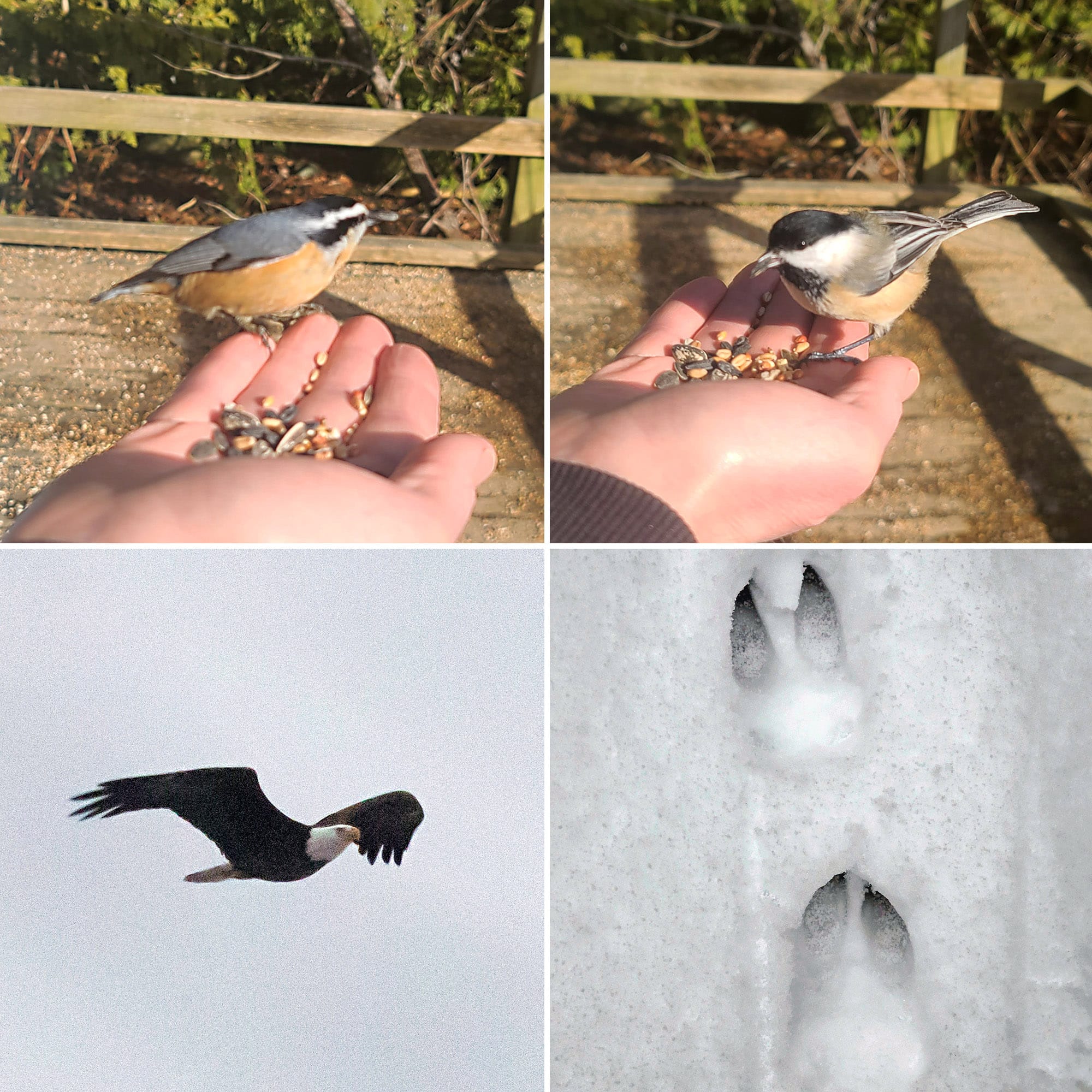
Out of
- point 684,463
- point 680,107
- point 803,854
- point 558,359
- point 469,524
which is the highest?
point 680,107

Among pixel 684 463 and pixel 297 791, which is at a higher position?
pixel 684 463

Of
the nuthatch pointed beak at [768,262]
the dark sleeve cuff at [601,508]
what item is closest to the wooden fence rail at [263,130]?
the nuthatch pointed beak at [768,262]

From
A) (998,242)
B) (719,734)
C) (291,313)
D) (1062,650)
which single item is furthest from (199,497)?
(998,242)

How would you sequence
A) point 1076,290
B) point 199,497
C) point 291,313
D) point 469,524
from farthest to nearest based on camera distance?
point 1076,290, point 469,524, point 291,313, point 199,497

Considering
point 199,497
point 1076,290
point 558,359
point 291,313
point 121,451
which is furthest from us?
point 1076,290

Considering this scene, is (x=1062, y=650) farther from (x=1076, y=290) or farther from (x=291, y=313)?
(x=291, y=313)

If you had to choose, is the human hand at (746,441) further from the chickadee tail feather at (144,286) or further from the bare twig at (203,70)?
the bare twig at (203,70)

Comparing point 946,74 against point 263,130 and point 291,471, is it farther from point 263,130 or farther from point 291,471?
point 291,471

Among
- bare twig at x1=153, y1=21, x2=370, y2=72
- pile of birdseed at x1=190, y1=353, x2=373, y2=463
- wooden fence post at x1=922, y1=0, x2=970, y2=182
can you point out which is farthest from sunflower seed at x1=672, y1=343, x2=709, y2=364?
wooden fence post at x1=922, y1=0, x2=970, y2=182
